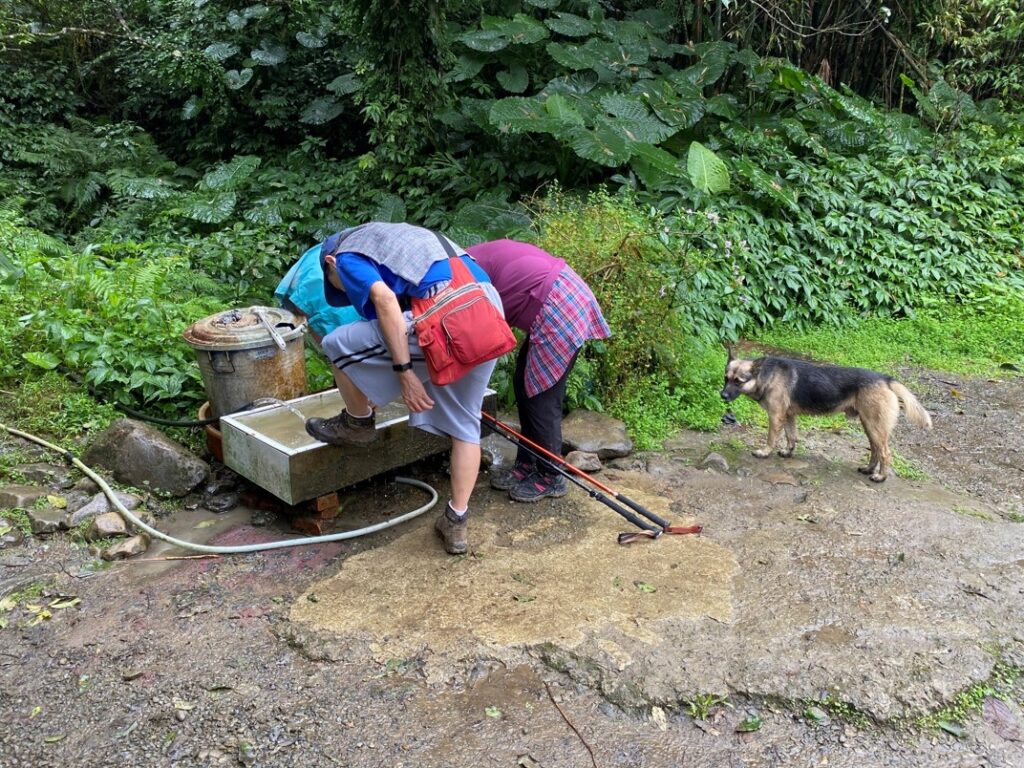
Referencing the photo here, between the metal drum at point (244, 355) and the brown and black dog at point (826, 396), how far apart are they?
264cm

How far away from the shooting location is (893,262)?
25.6ft

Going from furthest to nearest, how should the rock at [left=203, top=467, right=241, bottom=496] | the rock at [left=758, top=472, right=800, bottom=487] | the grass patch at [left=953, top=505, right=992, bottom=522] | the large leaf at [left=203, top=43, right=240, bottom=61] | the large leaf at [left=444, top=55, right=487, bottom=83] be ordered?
1. the large leaf at [left=203, top=43, right=240, bottom=61]
2. the large leaf at [left=444, top=55, right=487, bottom=83]
3. the rock at [left=758, top=472, right=800, bottom=487]
4. the rock at [left=203, top=467, right=241, bottom=496]
5. the grass patch at [left=953, top=505, right=992, bottom=522]

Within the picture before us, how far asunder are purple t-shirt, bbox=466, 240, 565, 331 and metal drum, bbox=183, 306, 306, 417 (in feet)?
4.38

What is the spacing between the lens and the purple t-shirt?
3.58m

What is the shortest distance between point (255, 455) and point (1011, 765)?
10.8 ft

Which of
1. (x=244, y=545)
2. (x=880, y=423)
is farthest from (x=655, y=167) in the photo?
(x=244, y=545)

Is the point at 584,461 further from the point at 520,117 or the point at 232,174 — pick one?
the point at 232,174

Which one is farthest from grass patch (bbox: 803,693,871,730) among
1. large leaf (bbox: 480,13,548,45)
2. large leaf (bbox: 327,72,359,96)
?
large leaf (bbox: 327,72,359,96)

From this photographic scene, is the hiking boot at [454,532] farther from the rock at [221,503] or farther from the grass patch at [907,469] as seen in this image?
the grass patch at [907,469]

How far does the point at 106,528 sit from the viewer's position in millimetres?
3699

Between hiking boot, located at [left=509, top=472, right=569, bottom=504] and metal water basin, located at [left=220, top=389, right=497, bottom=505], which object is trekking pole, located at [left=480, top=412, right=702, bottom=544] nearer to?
hiking boot, located at [left=509, top=472, right=569, bottom=504]

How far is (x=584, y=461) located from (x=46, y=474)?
2.97 metres

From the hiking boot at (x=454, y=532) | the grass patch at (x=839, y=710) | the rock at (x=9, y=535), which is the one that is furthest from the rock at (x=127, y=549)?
the grass patch at (x=839, y=710)

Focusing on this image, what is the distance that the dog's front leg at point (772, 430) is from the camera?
459 cm
